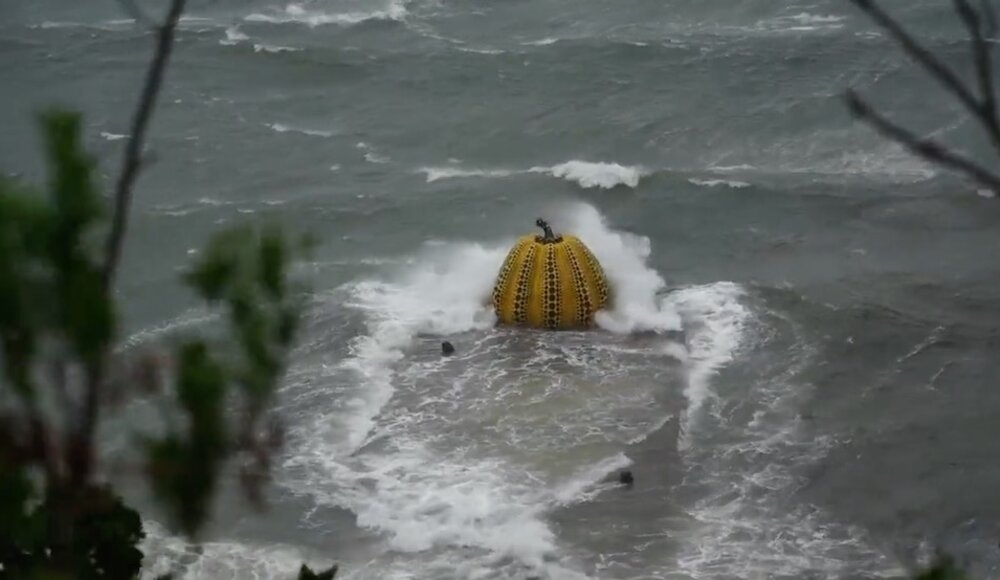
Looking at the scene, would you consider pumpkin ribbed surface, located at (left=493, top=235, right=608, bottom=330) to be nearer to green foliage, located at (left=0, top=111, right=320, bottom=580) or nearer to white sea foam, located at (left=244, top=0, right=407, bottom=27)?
green foliage, located at (left=0, top=111, right=320, bottom=580)

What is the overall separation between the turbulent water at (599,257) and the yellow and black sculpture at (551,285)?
0.28 m

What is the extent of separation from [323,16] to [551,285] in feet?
58.8

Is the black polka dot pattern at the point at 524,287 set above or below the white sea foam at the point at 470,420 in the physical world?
above

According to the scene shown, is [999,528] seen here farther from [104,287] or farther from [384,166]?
[384,166]

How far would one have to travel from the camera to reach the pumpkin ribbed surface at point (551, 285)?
1673cm

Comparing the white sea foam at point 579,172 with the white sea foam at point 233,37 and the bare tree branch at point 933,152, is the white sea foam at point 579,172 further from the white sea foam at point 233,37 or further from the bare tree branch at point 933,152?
the bare tree branch at point 933,152

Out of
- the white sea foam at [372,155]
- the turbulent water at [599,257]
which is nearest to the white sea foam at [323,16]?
the turbulent water at [599,257]

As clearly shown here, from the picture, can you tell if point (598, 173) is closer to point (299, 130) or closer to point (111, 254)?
point (299, 130)

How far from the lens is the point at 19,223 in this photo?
4074 millimetres

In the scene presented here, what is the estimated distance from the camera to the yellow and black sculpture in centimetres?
1673

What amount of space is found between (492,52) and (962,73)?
9.07 meters

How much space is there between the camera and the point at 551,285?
16734 mm

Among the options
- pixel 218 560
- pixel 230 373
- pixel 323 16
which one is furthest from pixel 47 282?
pixel 323 16

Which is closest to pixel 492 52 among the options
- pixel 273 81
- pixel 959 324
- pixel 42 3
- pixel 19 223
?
pixel 273 81
